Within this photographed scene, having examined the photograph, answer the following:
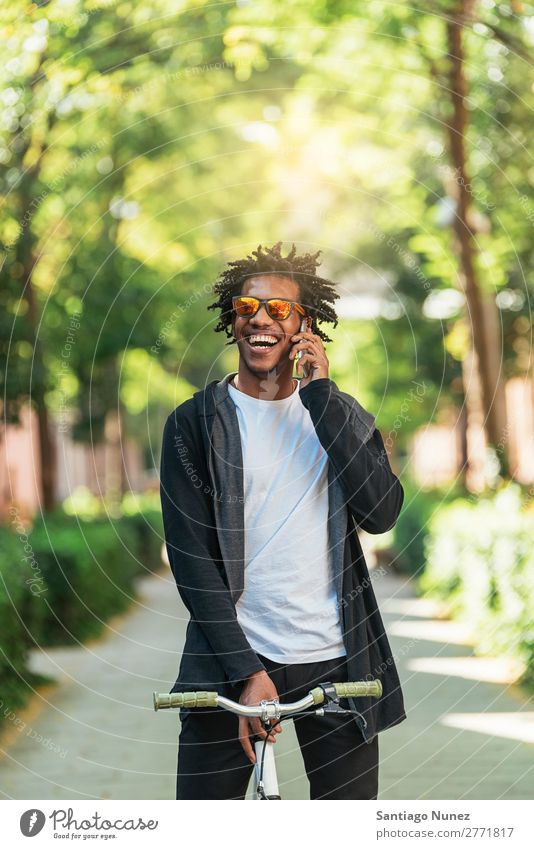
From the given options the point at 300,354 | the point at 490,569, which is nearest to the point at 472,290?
the point at 490,569

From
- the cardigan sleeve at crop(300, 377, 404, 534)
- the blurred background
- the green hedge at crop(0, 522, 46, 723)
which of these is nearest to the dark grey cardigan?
the cardigan sleeve at crop(300, 377, 404, 534)

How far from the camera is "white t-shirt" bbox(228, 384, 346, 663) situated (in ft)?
11.5

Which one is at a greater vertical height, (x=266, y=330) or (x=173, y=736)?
(x=266, y=330)

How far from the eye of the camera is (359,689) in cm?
337

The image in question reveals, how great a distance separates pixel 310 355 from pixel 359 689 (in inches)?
33.0

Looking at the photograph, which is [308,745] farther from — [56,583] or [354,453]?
[56,583]

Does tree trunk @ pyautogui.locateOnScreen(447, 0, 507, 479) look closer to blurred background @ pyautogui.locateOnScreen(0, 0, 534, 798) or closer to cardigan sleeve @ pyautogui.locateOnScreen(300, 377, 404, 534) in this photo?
blurred background @ pyautogui.locateOnScreen(0, 0, 534, 798)

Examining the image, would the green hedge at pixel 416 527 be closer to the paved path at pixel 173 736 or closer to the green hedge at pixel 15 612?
the paved path at pixel 173 736

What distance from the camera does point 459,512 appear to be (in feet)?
48.0

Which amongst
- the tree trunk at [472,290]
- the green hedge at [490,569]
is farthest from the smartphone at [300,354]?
the tree trunk at [472,290]

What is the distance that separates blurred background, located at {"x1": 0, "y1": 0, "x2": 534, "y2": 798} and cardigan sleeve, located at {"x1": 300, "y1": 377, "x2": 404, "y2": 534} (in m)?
0.83

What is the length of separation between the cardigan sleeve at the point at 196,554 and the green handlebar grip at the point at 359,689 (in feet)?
0.67
